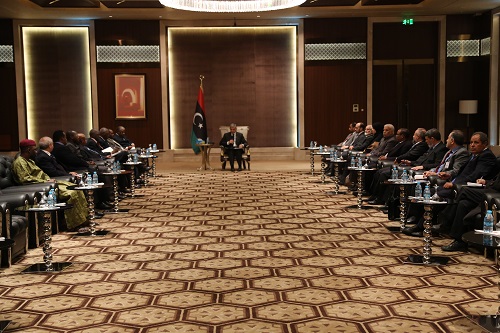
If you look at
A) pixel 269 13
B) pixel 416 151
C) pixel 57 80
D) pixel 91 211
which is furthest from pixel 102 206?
pixel 57 80

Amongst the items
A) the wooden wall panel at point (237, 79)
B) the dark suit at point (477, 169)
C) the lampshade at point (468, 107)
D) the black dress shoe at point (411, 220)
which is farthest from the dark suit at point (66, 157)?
the lampshade at point (468, 107)

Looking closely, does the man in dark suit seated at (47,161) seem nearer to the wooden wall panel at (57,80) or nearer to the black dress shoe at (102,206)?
the black dress shoe at (102,206)

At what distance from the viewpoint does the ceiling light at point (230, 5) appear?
12531 mm

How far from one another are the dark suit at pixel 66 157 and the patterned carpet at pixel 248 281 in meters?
1.37

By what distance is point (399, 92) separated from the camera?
712 inches

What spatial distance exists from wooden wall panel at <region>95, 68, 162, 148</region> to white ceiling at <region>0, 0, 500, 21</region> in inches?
61.5

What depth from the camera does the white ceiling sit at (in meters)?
15.7

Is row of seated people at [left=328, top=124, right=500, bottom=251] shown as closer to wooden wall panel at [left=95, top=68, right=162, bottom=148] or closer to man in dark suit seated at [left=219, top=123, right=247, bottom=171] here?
man in dark suit seated at [left=219, top=123, right=247, bottom=171]

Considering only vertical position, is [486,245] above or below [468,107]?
below

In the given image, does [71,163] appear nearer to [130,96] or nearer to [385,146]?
[385,146]

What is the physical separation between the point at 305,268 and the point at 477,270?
1.58 metres

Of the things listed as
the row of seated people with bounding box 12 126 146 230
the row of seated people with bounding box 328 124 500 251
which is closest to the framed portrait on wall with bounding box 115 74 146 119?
the row of seated people with bounding box 12 126 146 230

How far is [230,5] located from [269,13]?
345 centimetres

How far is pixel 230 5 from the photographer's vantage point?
527 inches
